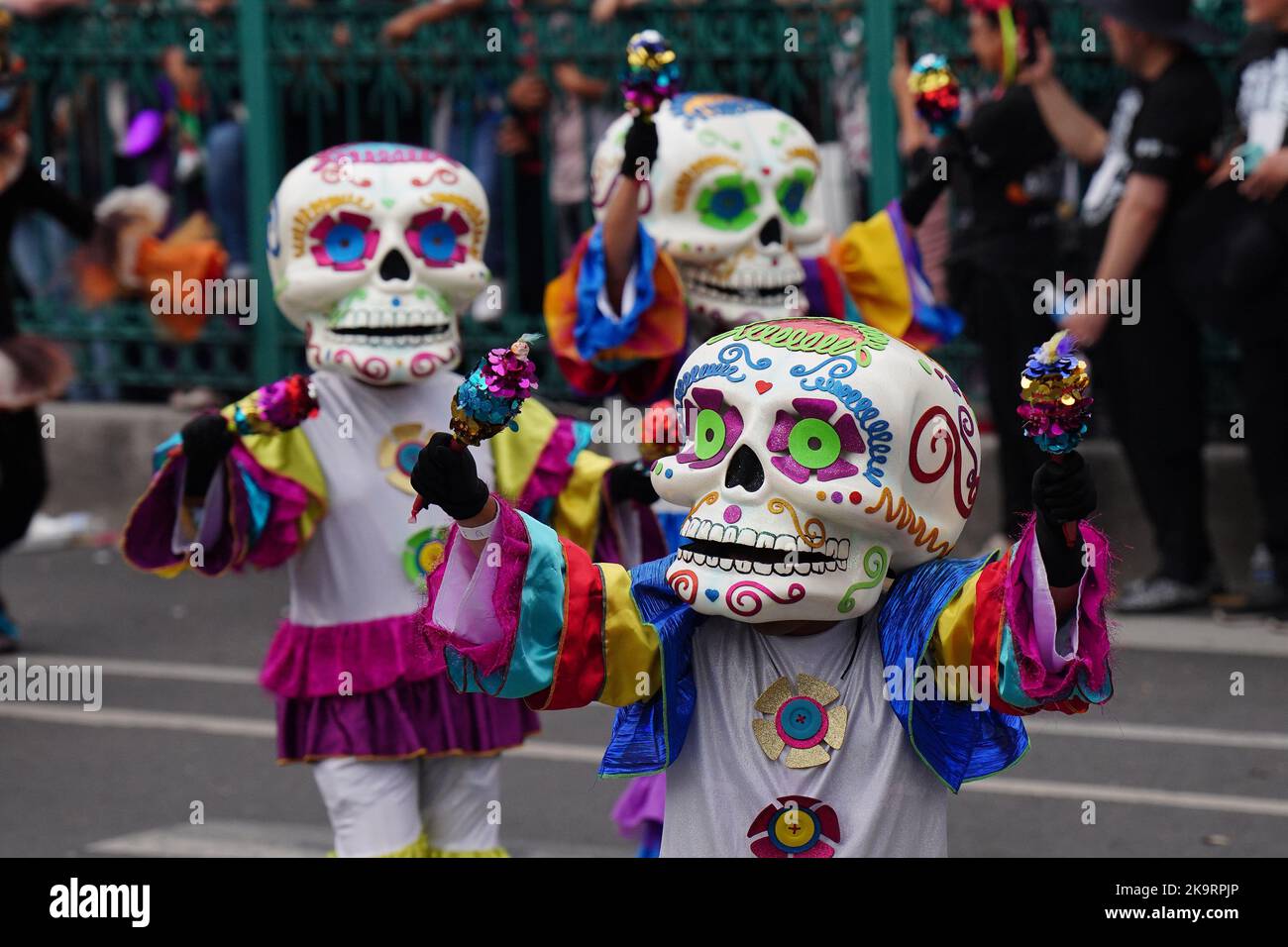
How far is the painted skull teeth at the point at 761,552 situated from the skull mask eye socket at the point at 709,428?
123mm

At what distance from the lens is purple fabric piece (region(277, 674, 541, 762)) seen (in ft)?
15.5

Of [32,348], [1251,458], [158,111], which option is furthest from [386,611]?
[158,111]

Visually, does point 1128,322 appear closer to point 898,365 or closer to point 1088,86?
point 1088,86

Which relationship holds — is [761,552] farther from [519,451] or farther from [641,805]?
[641,805]

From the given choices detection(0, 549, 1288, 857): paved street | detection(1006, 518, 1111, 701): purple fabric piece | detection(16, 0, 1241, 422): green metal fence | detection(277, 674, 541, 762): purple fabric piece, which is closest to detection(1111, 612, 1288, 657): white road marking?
detection(0, 549, 1288, 857): paved street

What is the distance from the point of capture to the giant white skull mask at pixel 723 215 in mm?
5172

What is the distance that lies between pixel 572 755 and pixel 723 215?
2.00 metres

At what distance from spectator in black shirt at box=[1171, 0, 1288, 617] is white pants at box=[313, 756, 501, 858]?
143 inches

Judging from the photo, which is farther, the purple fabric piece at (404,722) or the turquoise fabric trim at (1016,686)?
the purple fabric piece at (404,722)

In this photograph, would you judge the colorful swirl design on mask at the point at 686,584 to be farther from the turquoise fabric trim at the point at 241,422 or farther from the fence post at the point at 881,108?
the fence post at the point at 881,108

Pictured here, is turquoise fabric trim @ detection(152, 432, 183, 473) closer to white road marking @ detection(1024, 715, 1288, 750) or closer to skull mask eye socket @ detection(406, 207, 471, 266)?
skull mask eye socket @ detection(406, 207, 471, 266)

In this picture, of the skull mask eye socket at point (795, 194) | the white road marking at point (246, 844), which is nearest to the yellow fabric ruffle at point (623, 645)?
the skull mask eye socket at point (795, 194)

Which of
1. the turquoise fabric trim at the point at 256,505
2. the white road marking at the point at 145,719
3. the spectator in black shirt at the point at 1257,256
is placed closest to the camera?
the turquoise fabric trim at the point at 256,505

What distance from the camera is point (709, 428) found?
352cm
